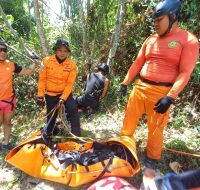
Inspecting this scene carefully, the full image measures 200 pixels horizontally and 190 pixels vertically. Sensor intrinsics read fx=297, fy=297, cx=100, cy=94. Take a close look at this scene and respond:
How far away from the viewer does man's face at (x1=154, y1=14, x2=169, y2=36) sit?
11.7 ft

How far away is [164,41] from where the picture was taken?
364cm

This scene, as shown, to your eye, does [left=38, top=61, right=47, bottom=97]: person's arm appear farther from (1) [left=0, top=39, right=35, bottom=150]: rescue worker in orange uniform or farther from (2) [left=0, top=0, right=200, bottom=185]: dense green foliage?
(2) [left=0, top=0, right=200, bottom=185]: dense green foliage

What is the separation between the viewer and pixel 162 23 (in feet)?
11.7

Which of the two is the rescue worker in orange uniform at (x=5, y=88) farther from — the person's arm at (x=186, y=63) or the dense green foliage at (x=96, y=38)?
the person's arm at (x=186, y=63)

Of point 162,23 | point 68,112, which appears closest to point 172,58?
point 162,23

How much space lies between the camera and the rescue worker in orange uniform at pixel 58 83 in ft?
15.1

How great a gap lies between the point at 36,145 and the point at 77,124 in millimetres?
953

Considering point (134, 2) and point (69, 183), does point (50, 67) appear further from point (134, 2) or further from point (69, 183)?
point (134, 2)

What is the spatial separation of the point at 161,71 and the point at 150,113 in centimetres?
56

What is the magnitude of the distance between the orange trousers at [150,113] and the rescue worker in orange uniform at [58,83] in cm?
112

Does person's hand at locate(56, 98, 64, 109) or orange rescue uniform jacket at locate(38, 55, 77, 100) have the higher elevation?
orange rescue uniform jacket at locate(38, 55, 77, 100)

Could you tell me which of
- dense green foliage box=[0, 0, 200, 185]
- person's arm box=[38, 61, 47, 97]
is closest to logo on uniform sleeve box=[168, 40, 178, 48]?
person's arm box=[38, 61, 47, 97]

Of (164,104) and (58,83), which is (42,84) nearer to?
(58,83)

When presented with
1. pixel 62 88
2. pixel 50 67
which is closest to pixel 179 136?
pixel 62 88
